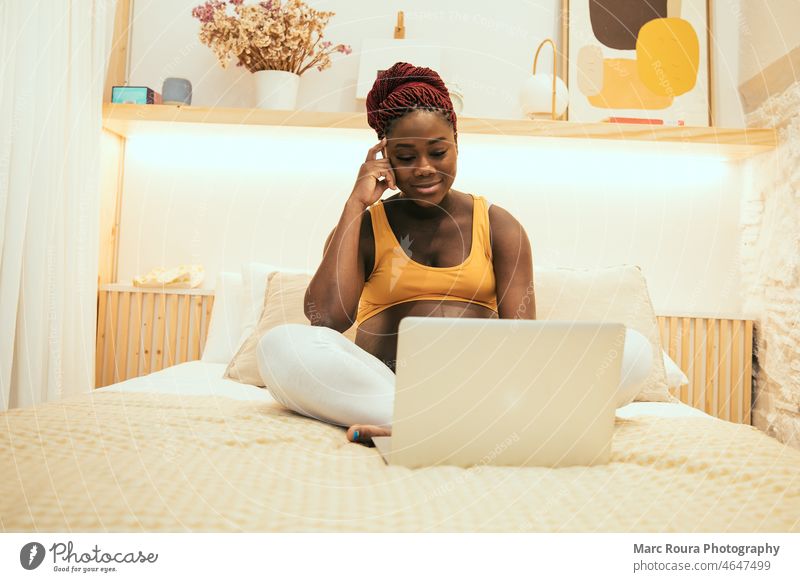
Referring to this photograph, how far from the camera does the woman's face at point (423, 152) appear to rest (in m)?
1.27

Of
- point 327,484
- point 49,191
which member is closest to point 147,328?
point 49,191

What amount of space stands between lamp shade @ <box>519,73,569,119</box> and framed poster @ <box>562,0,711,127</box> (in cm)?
14

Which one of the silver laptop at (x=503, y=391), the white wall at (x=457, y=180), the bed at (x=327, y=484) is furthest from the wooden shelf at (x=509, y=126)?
the silver laptop at (x=503, y=391)

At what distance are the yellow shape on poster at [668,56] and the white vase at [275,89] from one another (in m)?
1.15

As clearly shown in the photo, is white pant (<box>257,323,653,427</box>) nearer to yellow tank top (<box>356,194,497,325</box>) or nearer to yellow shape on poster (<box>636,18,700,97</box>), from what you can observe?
yellow tank top (<box>356,194,497,325</box>)

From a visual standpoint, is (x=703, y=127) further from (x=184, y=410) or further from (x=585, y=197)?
(x=184, y=410)

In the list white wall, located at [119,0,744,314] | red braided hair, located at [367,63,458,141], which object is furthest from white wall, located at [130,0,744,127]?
red braided hair, located at [367,63,458,141]

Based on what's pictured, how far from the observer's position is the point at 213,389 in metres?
1.46

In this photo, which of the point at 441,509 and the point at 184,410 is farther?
the point at 184,410

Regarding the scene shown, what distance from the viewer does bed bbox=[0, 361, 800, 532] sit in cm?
63

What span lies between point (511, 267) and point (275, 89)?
1.08m

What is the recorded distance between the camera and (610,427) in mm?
833
